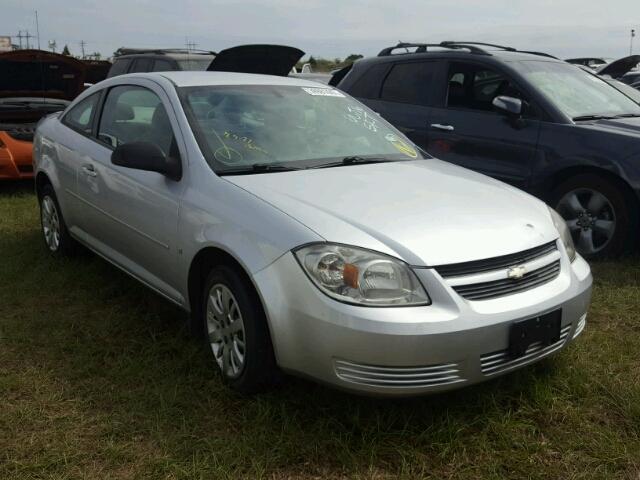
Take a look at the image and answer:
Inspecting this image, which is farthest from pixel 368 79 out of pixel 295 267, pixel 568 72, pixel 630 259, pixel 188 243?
pixel 295 267

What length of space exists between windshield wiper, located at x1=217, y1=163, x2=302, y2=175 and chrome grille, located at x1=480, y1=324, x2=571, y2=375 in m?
1.33

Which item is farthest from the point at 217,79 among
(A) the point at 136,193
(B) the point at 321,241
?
(B) the point at 321,241

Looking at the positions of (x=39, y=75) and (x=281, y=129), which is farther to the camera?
(x=39, y=75)

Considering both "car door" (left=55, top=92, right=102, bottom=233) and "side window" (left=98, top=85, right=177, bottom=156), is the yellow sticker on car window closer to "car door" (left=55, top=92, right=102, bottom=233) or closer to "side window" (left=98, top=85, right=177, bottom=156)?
"side window" (left=98, top=85, right=177, bottom=156)

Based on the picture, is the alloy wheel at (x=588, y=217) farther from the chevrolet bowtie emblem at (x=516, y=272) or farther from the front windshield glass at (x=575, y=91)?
the chevrolet bowtie emblem at (x=516, y=272)

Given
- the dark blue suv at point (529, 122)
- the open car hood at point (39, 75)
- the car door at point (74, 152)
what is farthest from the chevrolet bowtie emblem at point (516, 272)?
the open car hood at point (39, 75)

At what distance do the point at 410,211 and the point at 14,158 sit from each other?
544 centimetres

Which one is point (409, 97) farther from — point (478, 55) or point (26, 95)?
point (26, 95)

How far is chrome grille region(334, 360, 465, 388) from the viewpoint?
2.48 m

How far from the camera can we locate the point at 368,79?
6465 mm

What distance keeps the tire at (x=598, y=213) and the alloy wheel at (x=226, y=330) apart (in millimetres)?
3029

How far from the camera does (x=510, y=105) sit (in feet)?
17.0

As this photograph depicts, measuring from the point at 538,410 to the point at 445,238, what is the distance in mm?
890

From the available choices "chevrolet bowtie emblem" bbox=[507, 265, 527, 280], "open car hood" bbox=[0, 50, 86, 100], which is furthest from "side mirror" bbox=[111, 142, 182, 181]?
"open car hood" bbox=[0, 50, 86, 100]
